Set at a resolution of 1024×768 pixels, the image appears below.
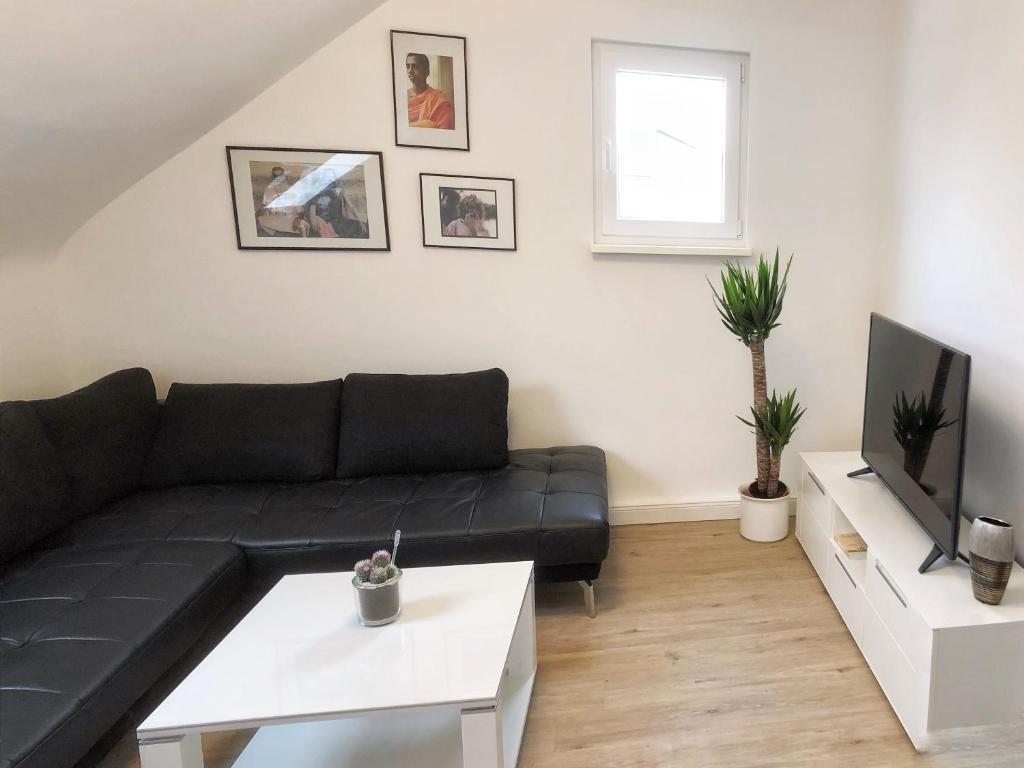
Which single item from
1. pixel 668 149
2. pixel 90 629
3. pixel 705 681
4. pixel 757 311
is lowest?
pixel 705 681

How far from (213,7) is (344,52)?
2.35ft

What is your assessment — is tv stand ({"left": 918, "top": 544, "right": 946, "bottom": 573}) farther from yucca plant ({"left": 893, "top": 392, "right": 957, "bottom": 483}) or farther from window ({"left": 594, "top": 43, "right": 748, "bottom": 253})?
window ({"left": 594, "top": 43, "right": 748, "bottom": 253})

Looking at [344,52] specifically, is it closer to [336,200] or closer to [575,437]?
[336,200]

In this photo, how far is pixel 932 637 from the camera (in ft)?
4.88

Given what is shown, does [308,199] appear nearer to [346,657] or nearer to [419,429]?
[419,429]

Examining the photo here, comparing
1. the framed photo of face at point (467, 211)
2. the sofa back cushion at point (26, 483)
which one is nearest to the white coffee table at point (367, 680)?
the sofa back cushion at point (26, 483)

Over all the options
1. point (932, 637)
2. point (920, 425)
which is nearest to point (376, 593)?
point (932, 637)

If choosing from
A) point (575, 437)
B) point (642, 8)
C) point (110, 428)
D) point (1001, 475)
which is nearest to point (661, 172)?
point (642, 8)

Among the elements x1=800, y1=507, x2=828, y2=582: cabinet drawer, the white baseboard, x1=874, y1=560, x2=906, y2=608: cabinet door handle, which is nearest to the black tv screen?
x1=874, y1=560, x2=906, y2=608: cabinet door handle

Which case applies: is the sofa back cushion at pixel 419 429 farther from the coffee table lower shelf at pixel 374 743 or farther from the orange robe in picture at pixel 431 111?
the orange robe in picture at pixel 431 111

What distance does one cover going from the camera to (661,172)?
2.79 metres

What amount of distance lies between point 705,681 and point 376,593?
109 cm

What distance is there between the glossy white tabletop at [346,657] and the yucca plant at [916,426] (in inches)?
51.9

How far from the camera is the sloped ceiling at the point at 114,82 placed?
5.41 feet
